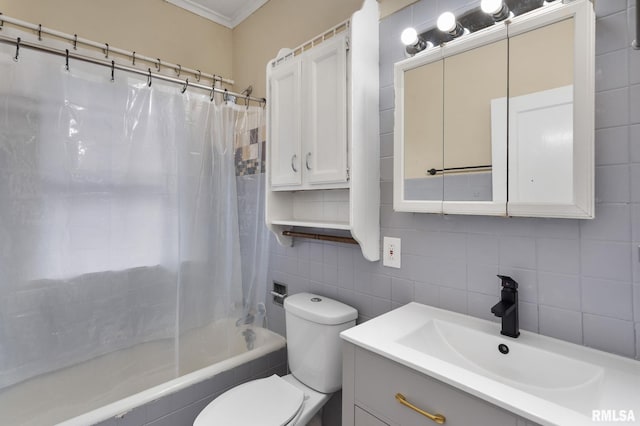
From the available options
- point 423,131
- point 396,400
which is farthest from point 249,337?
point 423,131

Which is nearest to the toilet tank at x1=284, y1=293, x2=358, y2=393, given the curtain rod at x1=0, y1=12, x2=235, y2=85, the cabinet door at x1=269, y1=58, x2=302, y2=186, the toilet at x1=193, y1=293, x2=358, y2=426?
→ the toilet at x1=193, y1=293, x2=358, y2=426

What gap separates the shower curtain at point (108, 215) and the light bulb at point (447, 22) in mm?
1264

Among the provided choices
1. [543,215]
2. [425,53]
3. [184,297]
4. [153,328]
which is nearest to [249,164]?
[184,297]

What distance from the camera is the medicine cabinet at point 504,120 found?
0.90 metres

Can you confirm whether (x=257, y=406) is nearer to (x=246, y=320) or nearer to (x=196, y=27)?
(x=246, y=320)

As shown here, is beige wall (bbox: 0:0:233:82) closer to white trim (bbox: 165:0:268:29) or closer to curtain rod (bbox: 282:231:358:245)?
white trim (bbox: 165:0:268:29)

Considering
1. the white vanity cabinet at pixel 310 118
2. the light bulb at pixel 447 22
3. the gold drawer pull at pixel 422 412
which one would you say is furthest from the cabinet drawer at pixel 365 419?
the light bulb at pixel 447 22

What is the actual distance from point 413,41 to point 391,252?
873 millimetres

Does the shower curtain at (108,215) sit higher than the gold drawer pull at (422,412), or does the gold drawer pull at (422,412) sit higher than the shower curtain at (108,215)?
the shower curtain at (108,215)

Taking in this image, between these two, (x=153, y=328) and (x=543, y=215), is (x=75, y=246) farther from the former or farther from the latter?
(x=543, y=215)

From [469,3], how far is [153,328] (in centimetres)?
209

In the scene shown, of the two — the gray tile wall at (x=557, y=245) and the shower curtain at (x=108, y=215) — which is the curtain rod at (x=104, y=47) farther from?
the gray tile wall at (x=557, y=245)

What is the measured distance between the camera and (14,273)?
1361 millimetres

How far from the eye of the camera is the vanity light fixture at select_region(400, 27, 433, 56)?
124 cm
